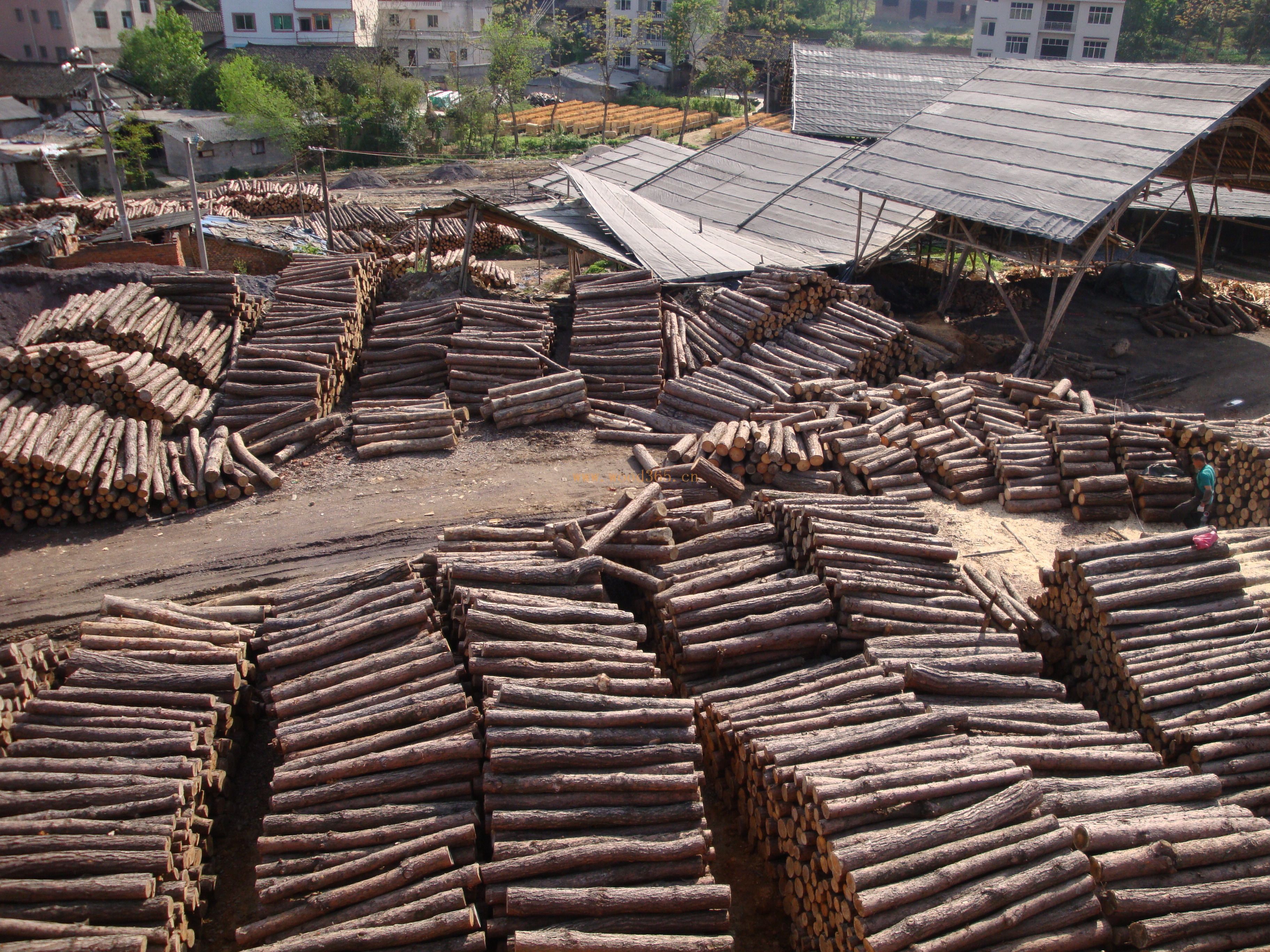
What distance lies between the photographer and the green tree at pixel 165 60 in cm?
6450

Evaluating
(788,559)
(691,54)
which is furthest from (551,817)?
(691,54)

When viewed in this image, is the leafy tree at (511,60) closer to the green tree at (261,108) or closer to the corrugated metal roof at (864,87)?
the green tree at (261,108)

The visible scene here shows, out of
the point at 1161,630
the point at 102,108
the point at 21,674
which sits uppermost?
the point at 102,108

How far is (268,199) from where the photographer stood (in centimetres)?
4172

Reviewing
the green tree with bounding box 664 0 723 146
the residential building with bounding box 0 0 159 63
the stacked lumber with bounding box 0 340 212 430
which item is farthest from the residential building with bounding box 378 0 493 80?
the stacked lumber with bounding box 0 340 212 430

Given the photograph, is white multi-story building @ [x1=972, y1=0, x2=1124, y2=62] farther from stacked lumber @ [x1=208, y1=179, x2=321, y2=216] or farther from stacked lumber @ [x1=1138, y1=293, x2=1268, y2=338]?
stacked lumber @ [x1=208, y1=179, x2=321, y2=216]

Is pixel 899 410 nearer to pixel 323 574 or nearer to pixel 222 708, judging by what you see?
pixel 323 574

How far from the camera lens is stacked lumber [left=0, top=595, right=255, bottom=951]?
8719 mm

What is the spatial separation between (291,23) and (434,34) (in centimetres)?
1076

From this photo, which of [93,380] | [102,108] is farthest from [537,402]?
[102,108]


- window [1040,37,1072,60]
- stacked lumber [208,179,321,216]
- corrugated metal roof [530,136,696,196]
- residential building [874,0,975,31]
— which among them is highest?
residential building [874,0,975,31]

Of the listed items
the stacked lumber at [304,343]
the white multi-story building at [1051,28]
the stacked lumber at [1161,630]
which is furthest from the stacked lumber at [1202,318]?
the white multi-story building at [1051,28]

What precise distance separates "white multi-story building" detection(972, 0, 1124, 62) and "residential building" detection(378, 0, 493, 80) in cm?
Result: 3858

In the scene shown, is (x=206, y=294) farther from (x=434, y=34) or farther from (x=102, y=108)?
(x=434, y=34)
